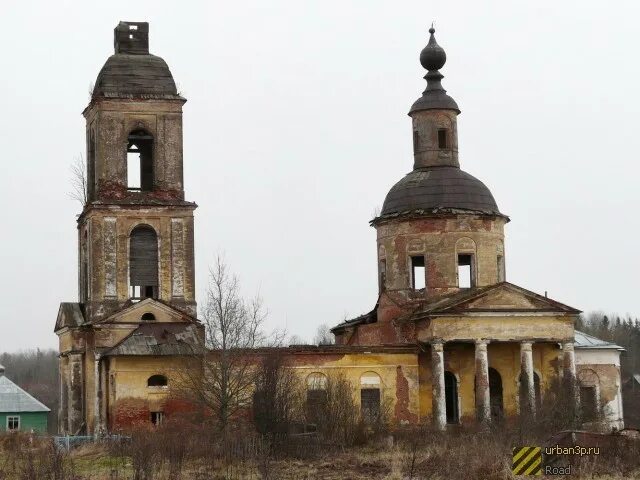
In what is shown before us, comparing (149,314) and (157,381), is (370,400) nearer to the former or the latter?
(157,381)

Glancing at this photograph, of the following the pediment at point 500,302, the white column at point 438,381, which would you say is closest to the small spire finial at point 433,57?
the pediment at point 500,302

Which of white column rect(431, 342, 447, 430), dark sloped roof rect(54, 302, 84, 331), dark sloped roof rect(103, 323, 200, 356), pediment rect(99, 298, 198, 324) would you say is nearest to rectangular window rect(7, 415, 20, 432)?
dark sloped roof rect(54, 302, 84, 331)

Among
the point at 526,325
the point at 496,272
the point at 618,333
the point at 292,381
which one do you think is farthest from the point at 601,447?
the point at 618,333

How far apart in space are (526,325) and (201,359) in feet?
28.1

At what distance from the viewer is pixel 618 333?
251 ft

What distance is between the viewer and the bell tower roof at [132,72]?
33.8 meters

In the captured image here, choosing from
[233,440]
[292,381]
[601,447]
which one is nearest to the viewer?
[601,447]

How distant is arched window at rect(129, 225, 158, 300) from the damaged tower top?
500cm

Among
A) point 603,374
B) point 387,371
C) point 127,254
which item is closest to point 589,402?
point 603,374

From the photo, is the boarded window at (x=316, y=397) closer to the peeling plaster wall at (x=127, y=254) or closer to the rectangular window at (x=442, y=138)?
the peeling plaster wall at (x=127, y=254)

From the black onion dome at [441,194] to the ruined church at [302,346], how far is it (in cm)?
4

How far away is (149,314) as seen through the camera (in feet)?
107

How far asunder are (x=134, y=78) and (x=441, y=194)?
888 centimetres

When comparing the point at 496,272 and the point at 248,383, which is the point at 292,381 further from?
the point at 496,272
